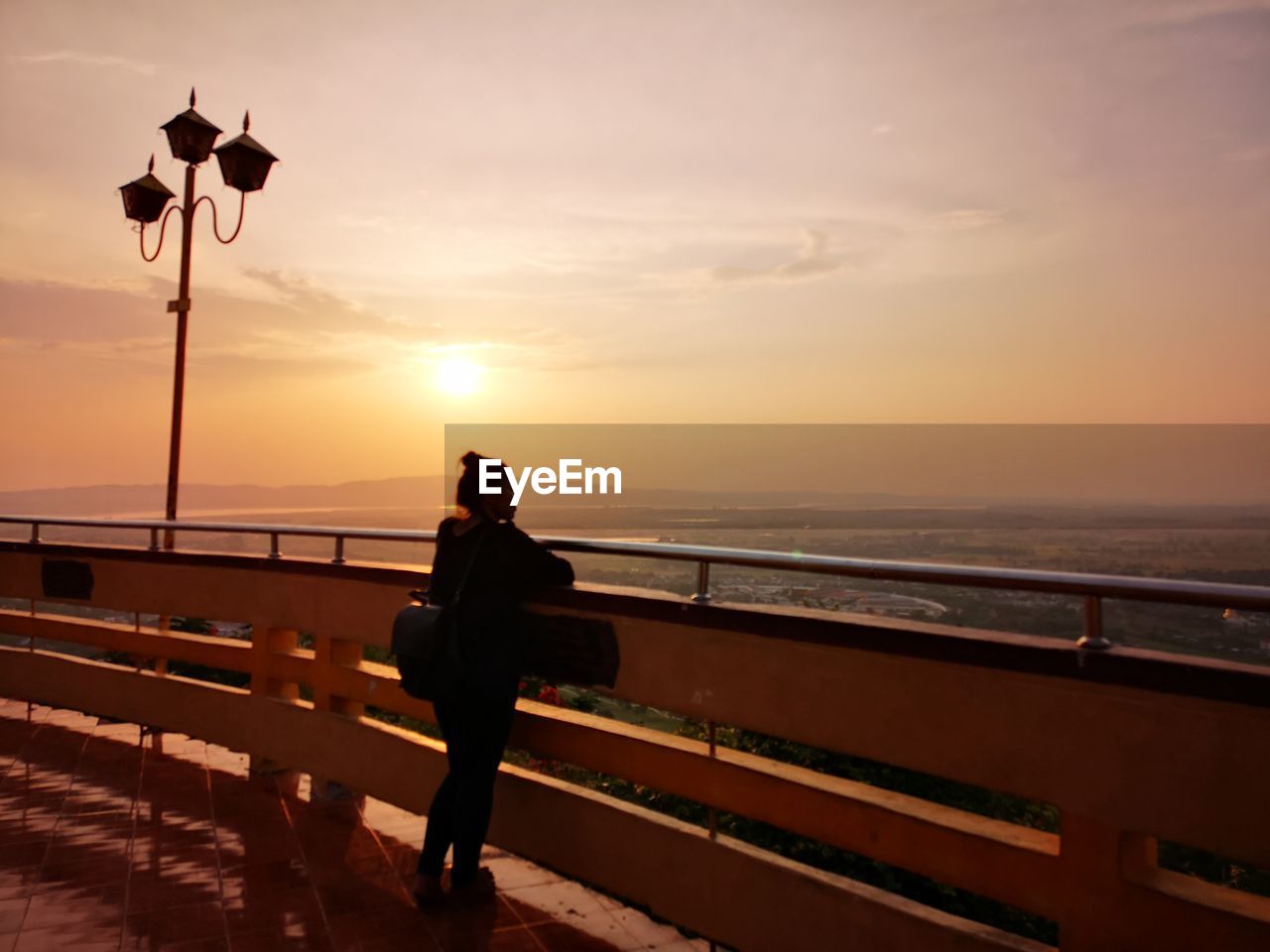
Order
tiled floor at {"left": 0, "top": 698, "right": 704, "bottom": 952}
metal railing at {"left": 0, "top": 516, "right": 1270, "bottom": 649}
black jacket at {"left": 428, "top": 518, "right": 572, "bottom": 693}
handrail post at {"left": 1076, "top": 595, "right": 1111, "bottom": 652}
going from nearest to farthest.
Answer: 1. metal railing at {"left": 0, "top": 516, "right": 1270, "bottom": 649}
2. handrail post at {"left": 1076, "top": 595, "right": 1111, "bottom": 652}
3. tiled floor at {"left": 0, "top": 698, "right": 704, "bottom": 952}
4. black jacket at {"left": 428, "top": 518, "right": 572, "bottom": 693}

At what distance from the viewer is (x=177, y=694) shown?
696 cm

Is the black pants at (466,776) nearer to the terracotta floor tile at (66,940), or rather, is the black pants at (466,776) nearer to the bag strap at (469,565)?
the bag strap at (469,565)

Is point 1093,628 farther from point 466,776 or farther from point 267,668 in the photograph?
point 267,668

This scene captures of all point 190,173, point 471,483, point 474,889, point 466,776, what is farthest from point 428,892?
point 190,173

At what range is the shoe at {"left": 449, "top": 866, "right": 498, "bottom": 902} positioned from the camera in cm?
443

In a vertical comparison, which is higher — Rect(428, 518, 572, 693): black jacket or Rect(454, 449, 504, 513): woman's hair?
Rect(454, 449, 504, 513): woman's hair

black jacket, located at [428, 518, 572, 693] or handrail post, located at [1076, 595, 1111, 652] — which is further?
black jacket, located at [428, 518, 572, 693]

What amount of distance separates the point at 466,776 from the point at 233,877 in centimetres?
134

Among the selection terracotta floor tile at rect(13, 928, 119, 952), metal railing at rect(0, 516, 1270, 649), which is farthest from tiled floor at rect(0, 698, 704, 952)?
metal railing at rect(0, 516, 1270, 649)

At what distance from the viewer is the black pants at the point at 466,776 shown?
14.2 feet

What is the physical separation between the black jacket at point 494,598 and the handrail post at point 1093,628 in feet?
6.79

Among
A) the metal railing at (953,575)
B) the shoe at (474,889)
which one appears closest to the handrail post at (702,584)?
the metal railing at (953,575)

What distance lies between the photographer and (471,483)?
4465 millimetres

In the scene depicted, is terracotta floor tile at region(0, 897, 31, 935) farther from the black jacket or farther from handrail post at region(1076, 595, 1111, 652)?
handrail post at region(1076, 595, 1111, 652)
